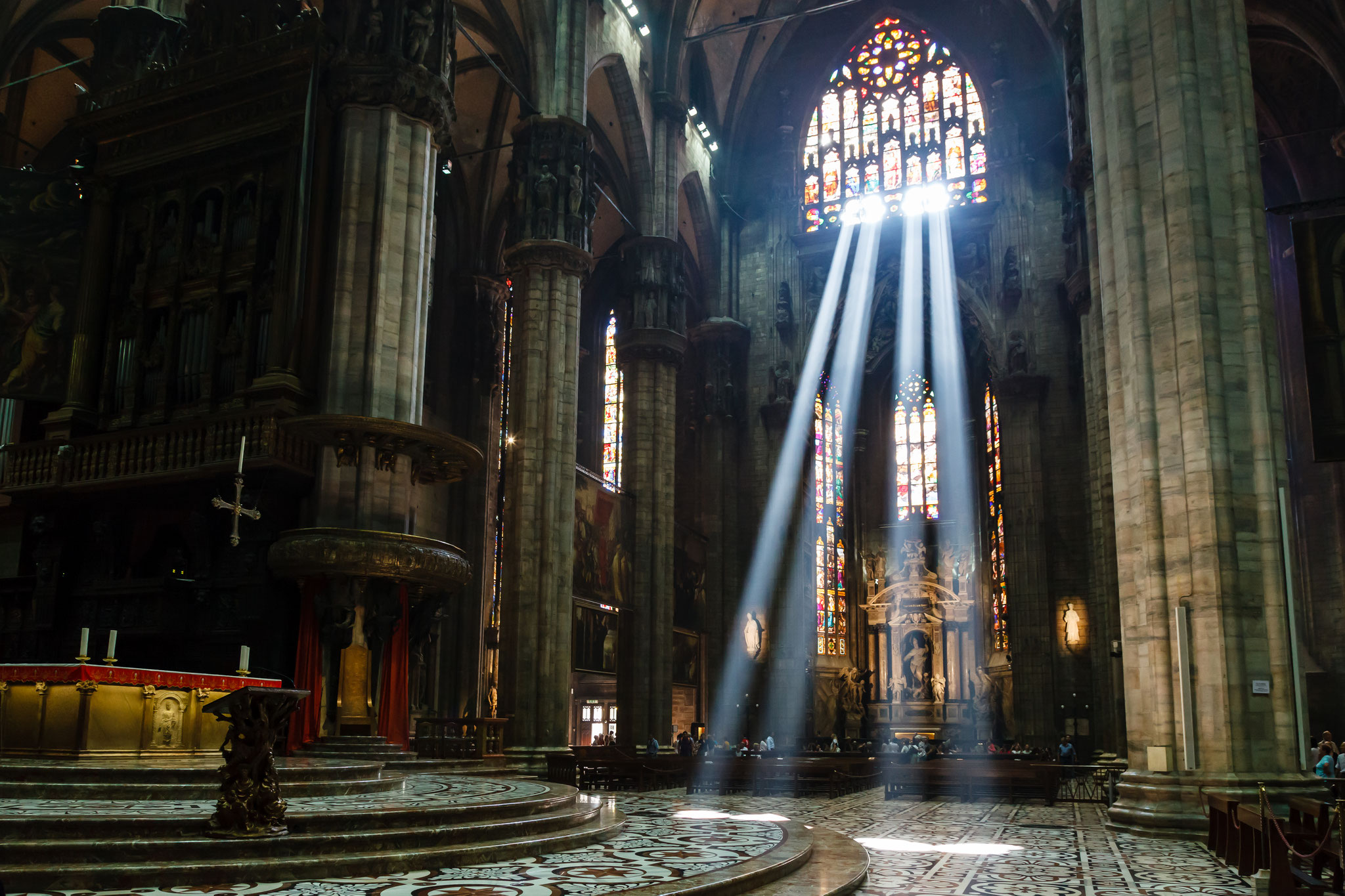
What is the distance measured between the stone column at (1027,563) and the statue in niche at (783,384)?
5.77 metres

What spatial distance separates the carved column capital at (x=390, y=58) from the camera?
1582 cm

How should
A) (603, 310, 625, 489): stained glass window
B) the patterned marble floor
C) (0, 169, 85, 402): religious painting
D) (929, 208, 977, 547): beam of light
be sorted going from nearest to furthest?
the patterned marble floor < (0, 169, 85, 402): religious painting < (929, 208, 977, 547): beam of light < (603, 310, 625, 489): stained glass window

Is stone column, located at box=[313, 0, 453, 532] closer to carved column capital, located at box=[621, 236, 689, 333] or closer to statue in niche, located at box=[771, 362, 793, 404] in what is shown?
carved column capital, located at box=[621, 236, 689, 333]

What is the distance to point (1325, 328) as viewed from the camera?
1240cm

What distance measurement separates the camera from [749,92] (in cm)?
3328

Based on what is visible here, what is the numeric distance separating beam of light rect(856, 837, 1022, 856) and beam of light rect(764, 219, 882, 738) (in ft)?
64.1

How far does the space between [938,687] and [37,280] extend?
990 inches

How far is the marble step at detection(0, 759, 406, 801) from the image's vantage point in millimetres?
7844

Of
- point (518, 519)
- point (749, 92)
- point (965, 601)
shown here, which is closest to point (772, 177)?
point (749, 92)

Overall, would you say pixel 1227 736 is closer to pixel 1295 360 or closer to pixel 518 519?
pixel 518 519

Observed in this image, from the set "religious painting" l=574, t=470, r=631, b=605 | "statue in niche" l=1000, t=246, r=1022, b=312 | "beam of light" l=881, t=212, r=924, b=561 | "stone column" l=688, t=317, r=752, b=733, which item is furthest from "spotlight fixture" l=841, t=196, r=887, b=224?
"religious painting" l=574, t=470, r=631, b=605

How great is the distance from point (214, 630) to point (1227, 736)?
11644 millimetres

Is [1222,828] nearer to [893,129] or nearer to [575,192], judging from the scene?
[575,192]

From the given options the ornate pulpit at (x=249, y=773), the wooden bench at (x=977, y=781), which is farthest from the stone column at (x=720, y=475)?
the ornate pulpit at (x=249, y=773)
